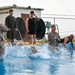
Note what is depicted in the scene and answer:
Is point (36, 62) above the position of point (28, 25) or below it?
below

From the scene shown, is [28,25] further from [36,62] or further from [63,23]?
[63,23]

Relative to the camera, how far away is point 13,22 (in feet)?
47.5

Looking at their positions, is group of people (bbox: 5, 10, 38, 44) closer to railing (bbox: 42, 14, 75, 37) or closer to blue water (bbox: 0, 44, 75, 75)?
blue water (bbox: 0, 44, 75, 75)

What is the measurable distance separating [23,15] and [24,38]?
5.52 feet

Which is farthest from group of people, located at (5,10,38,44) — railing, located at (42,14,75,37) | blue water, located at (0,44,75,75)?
railing, located at (42,14,75,37)

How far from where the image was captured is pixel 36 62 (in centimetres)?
1102

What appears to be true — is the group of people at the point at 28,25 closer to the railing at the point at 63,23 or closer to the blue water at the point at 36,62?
the blue water at the point at 36,62

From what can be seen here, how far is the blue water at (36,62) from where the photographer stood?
8625mm

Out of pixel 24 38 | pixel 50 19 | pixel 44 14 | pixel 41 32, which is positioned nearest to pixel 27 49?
pixel 41 32

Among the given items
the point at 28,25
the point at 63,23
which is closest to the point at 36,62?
the point at 28,25

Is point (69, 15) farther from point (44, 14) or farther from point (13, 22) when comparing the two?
point (13, 22)

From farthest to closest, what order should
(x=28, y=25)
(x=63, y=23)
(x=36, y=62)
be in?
(x=63, y=23) → (x=28, y=25) → (x=36, y=62)

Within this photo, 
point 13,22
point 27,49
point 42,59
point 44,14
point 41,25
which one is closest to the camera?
point 42,59

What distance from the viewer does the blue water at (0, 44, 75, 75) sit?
8.62m
